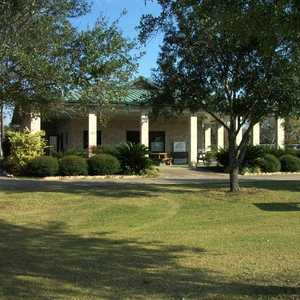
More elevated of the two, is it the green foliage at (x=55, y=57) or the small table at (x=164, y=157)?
the green foliage at (x=55, y=57)

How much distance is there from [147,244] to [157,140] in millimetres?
28091

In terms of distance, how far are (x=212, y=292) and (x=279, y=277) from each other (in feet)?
3.89

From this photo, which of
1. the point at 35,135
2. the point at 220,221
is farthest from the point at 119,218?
the point at 35,135

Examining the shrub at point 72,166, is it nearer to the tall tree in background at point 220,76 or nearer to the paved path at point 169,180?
the paved path at point 169,180

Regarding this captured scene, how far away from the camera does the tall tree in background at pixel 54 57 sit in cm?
1219

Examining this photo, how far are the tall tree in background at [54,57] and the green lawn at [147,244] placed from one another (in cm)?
282

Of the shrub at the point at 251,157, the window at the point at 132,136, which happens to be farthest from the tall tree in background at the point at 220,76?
the window at the point at 132,136

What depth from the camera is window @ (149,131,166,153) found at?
3794cm

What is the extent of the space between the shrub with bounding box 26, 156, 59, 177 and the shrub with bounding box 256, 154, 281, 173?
1071 centimetres

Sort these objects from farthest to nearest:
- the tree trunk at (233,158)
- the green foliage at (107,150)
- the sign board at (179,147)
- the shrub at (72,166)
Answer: the sign board at (179,147)
the green foliage at (107,150)
the shrub at (72,166)
the tree trunk at (233,158)

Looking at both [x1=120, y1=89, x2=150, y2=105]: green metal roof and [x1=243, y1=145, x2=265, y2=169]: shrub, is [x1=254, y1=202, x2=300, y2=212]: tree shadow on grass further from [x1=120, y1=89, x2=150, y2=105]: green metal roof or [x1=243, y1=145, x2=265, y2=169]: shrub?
[x1=243, y1=145, x2=265, y2=169]: shrub

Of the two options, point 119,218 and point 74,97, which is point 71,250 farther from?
point 74,97

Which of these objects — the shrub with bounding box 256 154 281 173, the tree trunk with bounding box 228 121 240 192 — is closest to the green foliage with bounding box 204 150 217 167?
the shrub with bounding box 256 154 281 173

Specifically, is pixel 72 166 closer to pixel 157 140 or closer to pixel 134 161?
pixel 134 161
